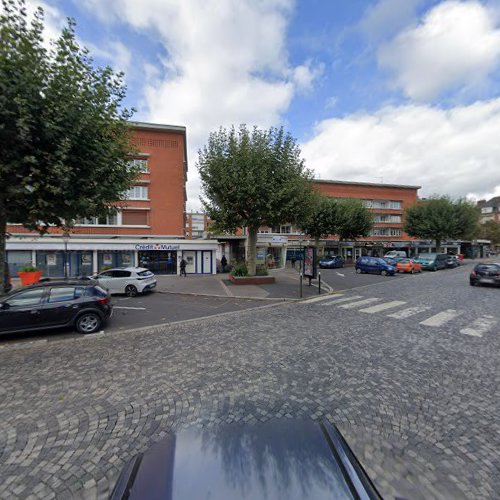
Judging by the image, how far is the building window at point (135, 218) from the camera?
22.5m

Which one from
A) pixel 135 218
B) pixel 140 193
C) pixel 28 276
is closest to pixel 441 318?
pixel 28 276

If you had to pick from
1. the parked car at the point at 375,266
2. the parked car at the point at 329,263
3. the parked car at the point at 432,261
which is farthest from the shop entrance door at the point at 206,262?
the parked car at the point at 432,261

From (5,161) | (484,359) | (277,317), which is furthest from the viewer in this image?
(277,317)

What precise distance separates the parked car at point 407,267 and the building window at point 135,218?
23412 mm

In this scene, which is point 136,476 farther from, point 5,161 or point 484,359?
point 5,161

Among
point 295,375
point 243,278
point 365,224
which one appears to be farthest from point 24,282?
point 365,224

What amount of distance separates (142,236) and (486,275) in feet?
78.8

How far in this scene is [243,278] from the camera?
15773 millimetres

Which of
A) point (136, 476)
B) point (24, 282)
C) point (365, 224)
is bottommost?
point (24, 282)

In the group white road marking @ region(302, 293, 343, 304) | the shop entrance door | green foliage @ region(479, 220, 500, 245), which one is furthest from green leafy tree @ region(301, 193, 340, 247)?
green foliage @ region(479, 220, 500, 245)

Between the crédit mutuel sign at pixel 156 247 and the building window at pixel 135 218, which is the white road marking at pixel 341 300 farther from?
the building window at pixel 135 218

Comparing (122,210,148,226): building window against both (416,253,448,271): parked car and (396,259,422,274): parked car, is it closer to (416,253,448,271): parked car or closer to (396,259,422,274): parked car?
(396,259,422,274): parked car

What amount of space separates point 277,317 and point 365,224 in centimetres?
2641

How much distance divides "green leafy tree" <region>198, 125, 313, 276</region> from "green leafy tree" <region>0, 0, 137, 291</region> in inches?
273
